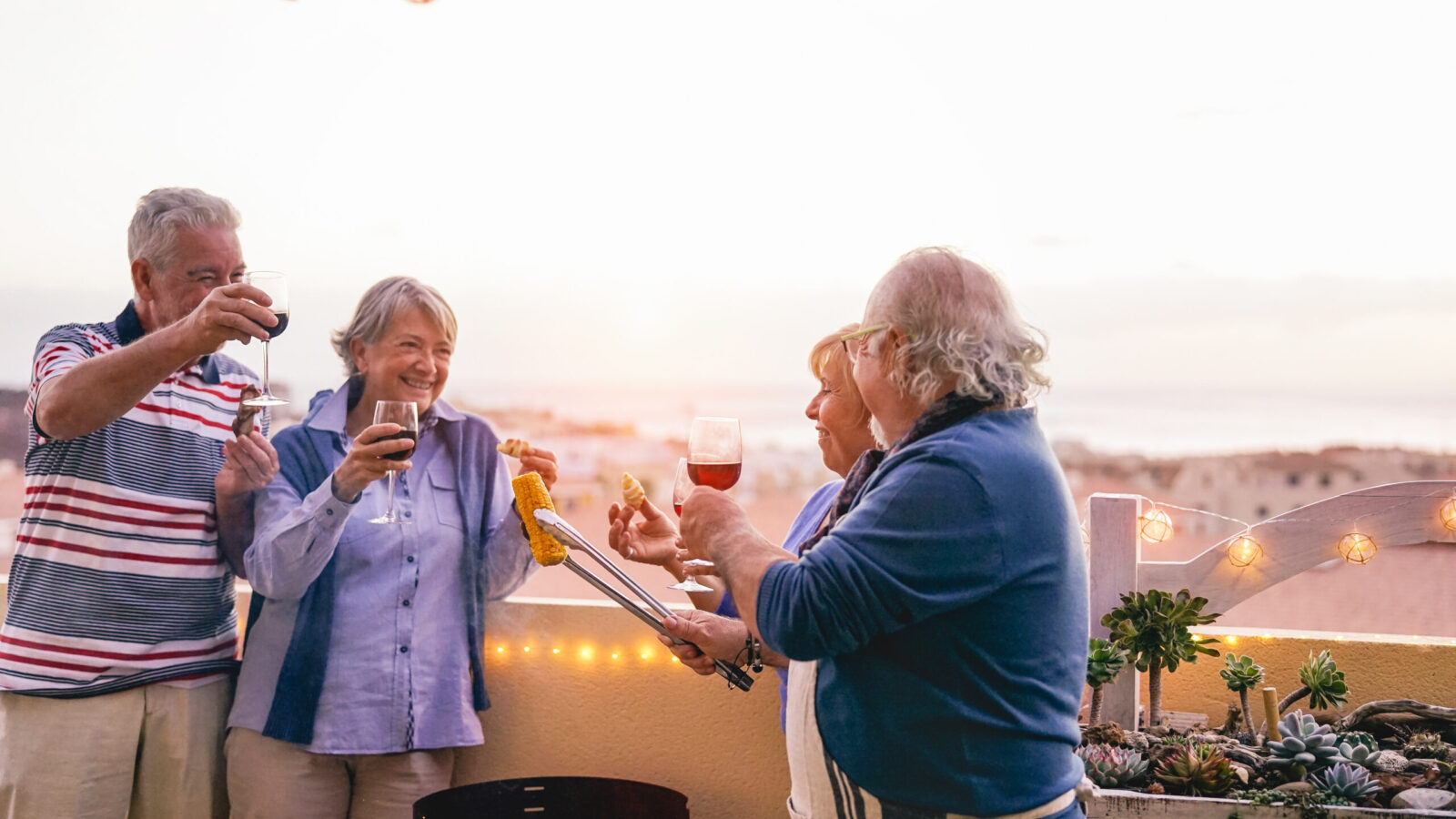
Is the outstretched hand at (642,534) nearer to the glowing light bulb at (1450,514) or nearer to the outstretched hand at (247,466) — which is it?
the outstretched hand at (247,466)

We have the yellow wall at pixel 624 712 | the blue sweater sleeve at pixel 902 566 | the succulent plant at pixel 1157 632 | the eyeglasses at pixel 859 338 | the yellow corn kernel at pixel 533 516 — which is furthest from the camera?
the yellow wall at pixel 624 712

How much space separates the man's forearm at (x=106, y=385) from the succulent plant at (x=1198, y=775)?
1971 millimetres

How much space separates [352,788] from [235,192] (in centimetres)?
270

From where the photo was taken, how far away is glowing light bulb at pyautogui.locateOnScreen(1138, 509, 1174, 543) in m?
2.47

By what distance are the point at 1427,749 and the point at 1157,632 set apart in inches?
21.7

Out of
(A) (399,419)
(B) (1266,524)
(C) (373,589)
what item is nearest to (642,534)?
(A) (399,419)

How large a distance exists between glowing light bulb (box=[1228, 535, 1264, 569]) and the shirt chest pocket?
5.72ft

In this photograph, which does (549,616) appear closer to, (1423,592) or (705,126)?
(705,126)

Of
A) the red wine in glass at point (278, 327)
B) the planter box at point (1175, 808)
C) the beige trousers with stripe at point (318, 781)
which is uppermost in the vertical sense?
the red wine in glass at point (278, 327)

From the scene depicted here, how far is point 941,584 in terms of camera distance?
4.54ft

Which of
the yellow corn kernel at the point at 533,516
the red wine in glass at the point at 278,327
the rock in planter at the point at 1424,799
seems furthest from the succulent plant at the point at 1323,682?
the red wine in glass at the point at 278,327

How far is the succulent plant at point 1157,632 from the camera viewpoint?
2.27 metres

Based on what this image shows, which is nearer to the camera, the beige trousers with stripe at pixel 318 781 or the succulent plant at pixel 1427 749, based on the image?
the succulent plant at pixel 1427 749

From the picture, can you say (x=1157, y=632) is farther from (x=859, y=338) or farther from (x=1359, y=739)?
(x=859, y=338)
